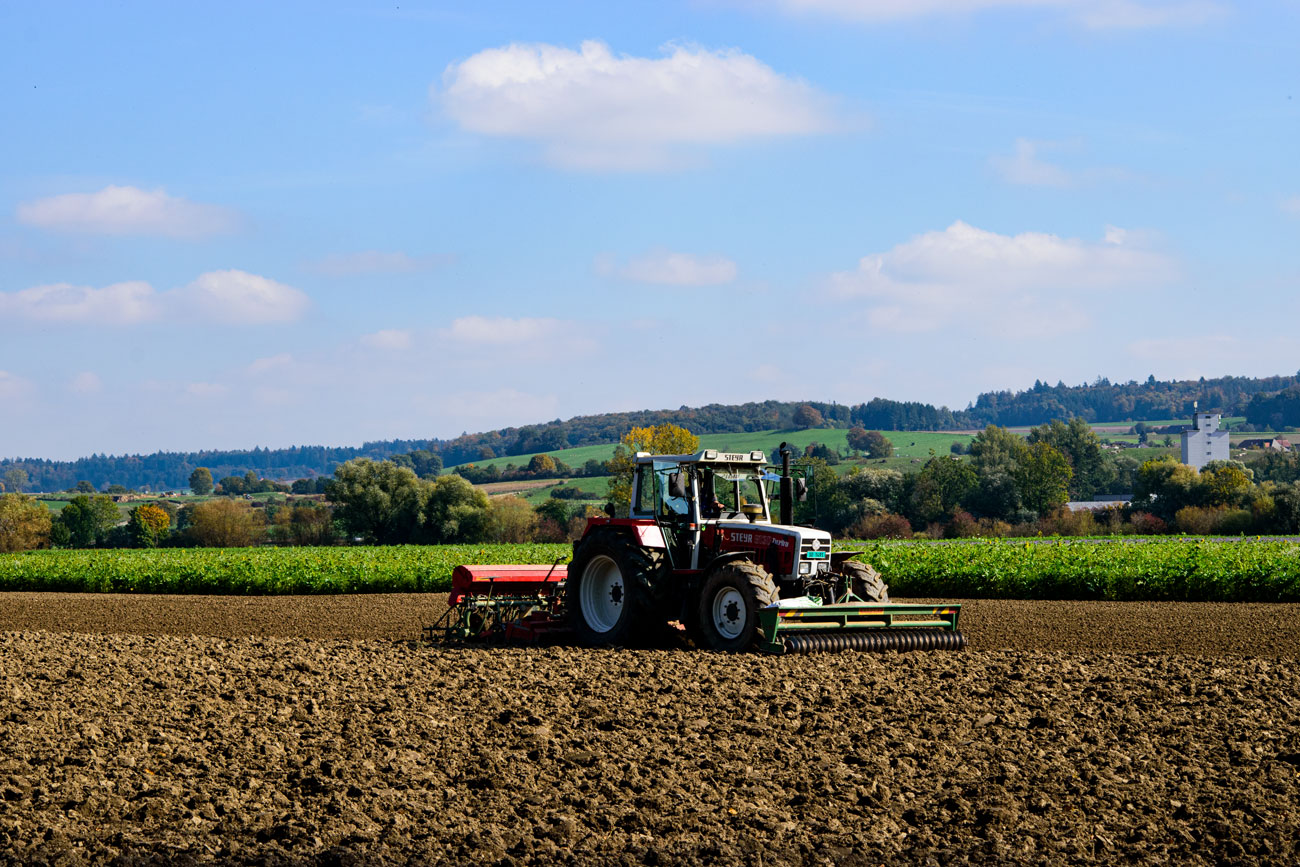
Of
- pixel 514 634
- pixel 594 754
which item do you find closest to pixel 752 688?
pixel 594 754

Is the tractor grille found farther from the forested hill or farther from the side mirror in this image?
the forested hill

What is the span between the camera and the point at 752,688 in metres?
10.9

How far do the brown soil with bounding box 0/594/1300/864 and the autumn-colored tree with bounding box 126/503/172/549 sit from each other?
175 feet

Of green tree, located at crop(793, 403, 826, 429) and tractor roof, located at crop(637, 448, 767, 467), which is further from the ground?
green tree, located at crop(793, 403, 826, 429)

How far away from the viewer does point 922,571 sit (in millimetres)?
24719

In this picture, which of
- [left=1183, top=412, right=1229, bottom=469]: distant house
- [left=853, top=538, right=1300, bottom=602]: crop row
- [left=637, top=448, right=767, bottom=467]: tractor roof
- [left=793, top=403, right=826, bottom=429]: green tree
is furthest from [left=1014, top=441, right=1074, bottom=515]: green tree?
[left=637, top=448, right=767, bottom=467]: tractor roof

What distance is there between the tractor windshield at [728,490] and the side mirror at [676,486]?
0.21 metres

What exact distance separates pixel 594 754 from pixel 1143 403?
16772 centimetres

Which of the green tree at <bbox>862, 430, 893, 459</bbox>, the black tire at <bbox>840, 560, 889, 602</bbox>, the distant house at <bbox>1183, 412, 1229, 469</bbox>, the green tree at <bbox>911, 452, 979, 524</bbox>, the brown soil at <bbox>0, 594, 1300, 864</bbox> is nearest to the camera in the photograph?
the brown soil at <bbox>0, 594, 1300, 864</bbox>

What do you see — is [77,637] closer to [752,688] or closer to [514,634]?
[514,634]

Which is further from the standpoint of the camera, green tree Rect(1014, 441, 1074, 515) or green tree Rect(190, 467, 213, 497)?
green tree Rect(190, 467, 213, 497)

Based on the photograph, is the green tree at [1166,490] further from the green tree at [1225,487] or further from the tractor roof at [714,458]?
the tractor roof at [714,458]

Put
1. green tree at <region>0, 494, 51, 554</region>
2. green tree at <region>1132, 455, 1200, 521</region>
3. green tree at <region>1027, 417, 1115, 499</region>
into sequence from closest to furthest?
green tree at <region>1132, 455, 1200, 521</region> < green tree at <region>0, 494, 51, 554</region> < green tree at <region>1027, 417, 1115, 499</region>

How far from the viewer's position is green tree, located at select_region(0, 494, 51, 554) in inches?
2574
